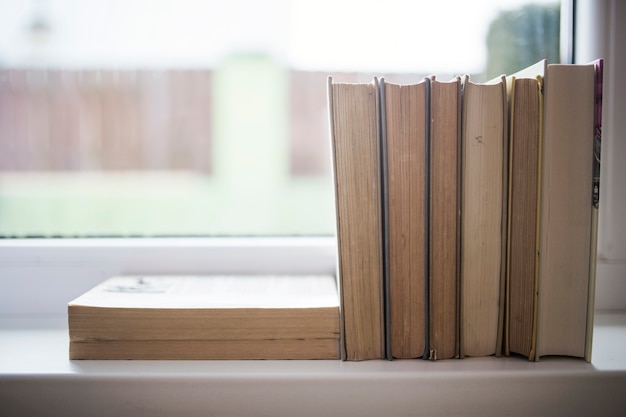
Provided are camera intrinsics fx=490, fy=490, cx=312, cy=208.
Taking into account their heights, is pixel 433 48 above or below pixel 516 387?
above

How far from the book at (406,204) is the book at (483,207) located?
0.05 metres

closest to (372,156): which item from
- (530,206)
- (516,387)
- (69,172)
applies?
(530,206)

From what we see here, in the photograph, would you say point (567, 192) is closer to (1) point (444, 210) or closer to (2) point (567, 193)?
(2) point (567, 193)

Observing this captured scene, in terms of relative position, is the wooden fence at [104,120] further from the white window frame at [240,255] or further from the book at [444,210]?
the book at [444,210]

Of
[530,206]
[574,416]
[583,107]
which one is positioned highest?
[583,107]

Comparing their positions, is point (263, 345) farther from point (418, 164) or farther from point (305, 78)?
point (305, 78)

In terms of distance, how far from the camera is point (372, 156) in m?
0.56

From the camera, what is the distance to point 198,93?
87 centimetres

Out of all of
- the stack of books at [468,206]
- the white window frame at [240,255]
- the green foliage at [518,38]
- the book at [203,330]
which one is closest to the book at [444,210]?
the stack of books at [468,206]

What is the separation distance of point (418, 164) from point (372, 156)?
53mm

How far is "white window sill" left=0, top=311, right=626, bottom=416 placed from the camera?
543mm

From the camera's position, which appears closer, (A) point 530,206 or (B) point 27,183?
(A) point 530,206

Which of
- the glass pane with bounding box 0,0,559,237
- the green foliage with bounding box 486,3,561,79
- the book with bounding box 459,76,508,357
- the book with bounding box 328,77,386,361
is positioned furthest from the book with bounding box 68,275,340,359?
the green foliage with bounding box 486,3,561,79

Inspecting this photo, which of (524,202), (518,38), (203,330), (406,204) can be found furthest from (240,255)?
(518,38)
